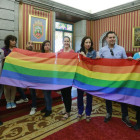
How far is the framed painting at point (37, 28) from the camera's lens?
4917mm

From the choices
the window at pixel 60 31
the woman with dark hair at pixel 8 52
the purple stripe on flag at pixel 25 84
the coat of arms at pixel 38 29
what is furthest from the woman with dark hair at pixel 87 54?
the window at pixel 60 31

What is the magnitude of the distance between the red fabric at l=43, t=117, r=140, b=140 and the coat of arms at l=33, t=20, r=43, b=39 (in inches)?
152

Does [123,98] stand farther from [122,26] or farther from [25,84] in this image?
[122,26]

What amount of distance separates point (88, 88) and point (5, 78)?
56.2 inches

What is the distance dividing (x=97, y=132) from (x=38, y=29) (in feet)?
14.1

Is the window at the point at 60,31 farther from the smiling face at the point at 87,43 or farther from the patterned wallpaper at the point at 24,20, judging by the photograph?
the smiling face at the point at 87,43

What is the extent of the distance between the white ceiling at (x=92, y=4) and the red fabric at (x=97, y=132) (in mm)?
5145

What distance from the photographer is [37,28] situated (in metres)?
5.05

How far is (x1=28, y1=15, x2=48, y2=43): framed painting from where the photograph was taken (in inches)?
194

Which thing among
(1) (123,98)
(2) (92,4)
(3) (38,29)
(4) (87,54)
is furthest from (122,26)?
(1) (123,98)

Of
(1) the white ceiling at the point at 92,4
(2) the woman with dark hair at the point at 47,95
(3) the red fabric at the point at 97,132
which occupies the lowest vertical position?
(3) the red fabric at the point at 97,132

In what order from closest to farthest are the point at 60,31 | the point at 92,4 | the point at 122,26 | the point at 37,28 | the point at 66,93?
the point at 66,93, the point at 37,28, the point at 122,26, the point at 92,4, the point at 60,31

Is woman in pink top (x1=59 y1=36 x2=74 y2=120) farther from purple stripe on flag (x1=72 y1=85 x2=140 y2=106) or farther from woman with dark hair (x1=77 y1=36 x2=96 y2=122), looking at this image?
purple stripe on flag (x1=72 y1=85 x2=140 y2=106)

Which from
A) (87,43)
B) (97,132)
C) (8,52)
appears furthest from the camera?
(8,52)
